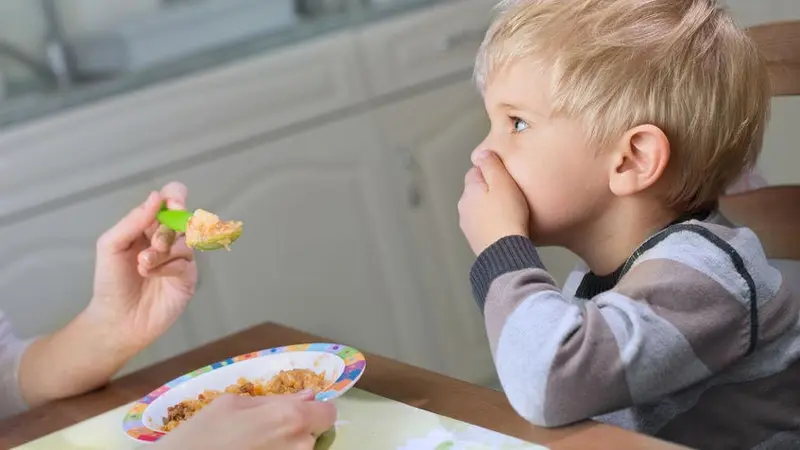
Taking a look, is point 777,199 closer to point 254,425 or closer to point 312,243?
point 254,425

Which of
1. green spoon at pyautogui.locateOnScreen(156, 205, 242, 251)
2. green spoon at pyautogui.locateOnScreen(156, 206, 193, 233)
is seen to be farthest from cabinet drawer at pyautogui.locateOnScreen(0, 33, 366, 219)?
green spoon at pyautogui.locateOnScreen(156, 205, 242, 251)

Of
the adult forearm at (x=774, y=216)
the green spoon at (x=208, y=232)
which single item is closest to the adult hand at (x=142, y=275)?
the green spoon at (x=208, y=232)

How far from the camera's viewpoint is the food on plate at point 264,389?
45.0 inches

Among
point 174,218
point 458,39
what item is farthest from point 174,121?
point 174,218

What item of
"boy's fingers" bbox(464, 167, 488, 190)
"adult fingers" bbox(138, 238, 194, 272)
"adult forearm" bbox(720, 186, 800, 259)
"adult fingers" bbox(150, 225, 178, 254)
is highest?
"boy's fingers" bbox(464, 167, 488, 190)

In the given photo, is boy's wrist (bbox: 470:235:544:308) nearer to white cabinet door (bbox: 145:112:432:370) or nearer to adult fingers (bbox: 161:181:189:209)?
adult fingers (bbox: 161:181:189:209)

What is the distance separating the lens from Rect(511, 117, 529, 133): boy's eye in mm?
1213

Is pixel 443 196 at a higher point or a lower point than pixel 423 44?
lower

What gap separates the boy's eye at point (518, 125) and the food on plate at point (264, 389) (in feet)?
1.00

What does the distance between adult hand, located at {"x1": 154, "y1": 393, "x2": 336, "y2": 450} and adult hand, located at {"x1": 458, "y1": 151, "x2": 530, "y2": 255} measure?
0.23m

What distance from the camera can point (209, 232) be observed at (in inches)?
47.3

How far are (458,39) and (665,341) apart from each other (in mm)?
1678

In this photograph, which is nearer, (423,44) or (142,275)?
(142,275)

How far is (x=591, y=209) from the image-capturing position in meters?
1.23
